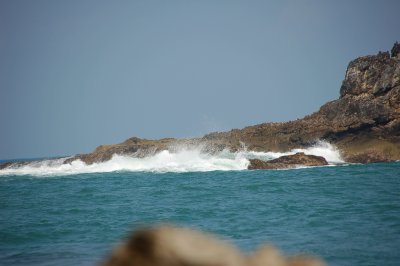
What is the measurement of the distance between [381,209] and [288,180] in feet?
41.7

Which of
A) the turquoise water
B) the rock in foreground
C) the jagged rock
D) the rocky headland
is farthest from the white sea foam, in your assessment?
the rock in foreground

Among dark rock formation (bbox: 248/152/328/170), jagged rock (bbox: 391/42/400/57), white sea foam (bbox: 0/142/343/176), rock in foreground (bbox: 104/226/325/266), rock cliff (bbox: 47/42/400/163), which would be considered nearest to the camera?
rock in foreground (bbox: 104/226/325/266)

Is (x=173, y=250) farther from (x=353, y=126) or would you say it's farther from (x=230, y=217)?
(x=353, y=126)

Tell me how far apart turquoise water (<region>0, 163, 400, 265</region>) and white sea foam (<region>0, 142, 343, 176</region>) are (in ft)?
61.8

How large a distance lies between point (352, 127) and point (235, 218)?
111 ft

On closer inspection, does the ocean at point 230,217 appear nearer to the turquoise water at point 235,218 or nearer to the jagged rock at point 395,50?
the turquoise water at point 235,218

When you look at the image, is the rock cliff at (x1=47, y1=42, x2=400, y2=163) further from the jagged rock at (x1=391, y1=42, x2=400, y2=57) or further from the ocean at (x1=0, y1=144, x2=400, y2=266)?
the ocean at (x1=0, y1=144, x2=400, y2=266)

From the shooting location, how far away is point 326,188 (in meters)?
22.3

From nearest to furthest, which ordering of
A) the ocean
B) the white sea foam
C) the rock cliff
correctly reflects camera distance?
the ocean < the rock cliff < the white sea foam

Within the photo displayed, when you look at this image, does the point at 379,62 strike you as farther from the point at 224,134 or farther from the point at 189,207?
the point at 189,207

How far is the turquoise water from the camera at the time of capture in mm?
10914

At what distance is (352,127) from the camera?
1810 inches

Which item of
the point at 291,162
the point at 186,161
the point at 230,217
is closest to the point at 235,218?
the point at 230,217

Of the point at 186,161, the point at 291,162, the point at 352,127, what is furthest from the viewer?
the point at 186,161
